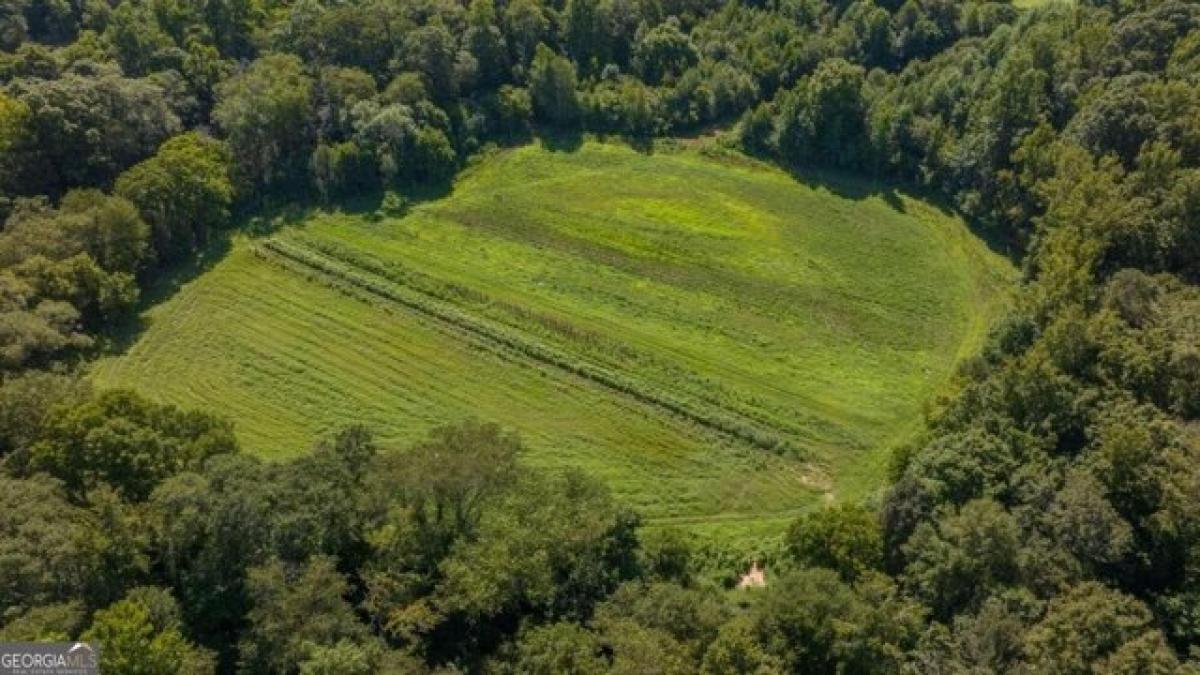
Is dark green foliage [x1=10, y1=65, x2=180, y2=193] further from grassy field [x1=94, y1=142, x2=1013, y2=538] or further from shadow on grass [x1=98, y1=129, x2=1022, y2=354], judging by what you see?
grassy field [x1=94, y1=142, x2=1013, y2=538]

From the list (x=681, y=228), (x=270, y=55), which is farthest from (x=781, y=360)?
(x=270, y=55)

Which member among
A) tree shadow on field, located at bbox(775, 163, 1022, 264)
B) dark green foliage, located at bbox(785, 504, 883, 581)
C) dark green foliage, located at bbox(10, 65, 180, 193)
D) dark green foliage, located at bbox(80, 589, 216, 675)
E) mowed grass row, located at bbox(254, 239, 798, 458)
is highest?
tree shadow on field, located at bbox(775, 163, 1022, 264)

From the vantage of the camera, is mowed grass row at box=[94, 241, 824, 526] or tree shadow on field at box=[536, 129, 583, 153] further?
tree shadow on field at box=[536, 129, 583, 153]

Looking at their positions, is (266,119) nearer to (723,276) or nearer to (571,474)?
(723,276)

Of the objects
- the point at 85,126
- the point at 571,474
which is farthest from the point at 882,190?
the point at 85,126

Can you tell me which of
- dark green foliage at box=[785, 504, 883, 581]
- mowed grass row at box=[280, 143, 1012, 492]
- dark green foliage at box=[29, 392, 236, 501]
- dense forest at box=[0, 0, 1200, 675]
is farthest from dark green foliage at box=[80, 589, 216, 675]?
mowed grass row at box=[280, 143, 1012, 492]

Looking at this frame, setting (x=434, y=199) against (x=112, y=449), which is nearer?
(x=112, y=449)

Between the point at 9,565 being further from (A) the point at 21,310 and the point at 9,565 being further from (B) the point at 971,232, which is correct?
(B) the point at 971,232
